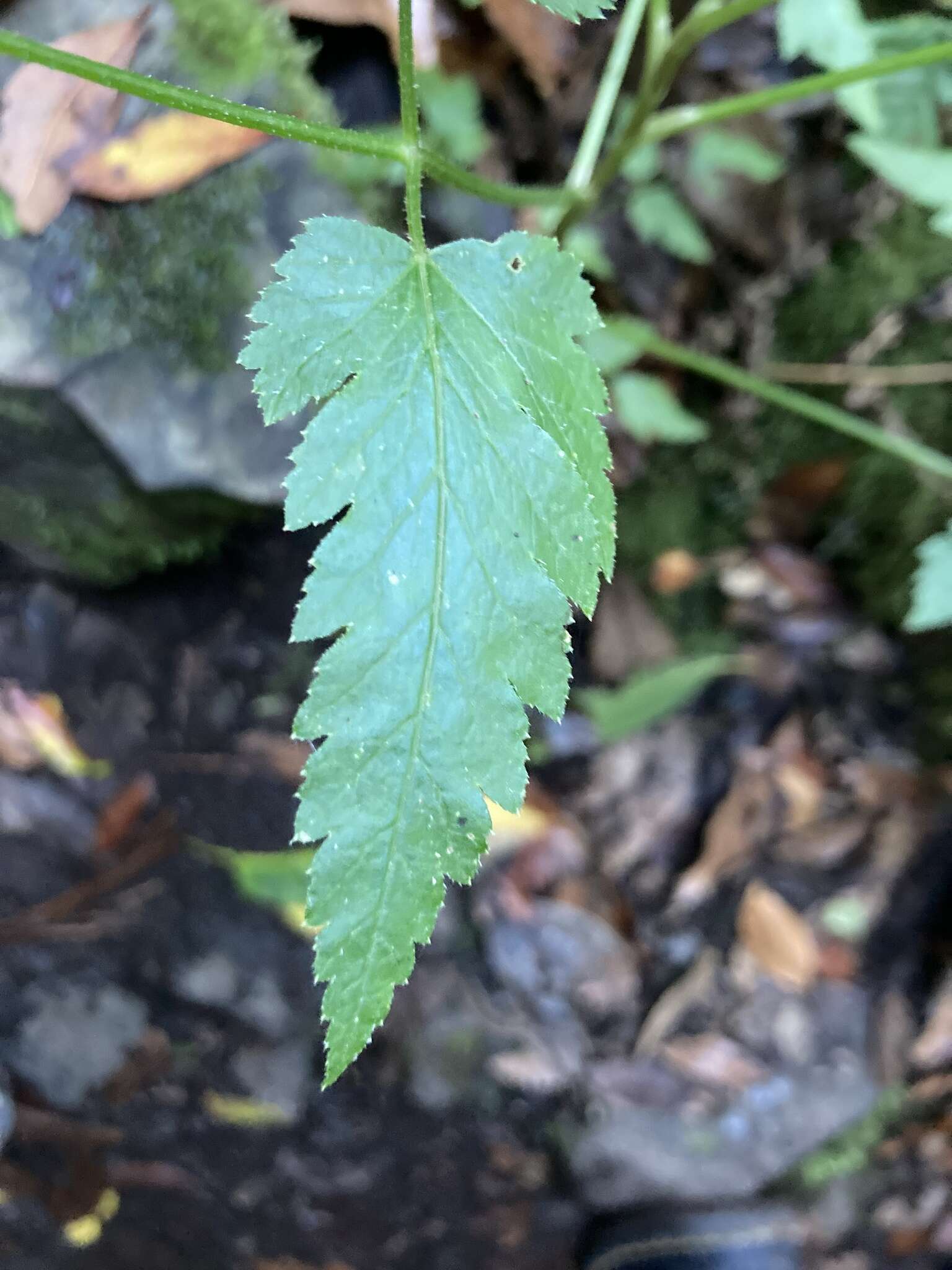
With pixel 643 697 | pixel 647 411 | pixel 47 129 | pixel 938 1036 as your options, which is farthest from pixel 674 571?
pixel 47 129

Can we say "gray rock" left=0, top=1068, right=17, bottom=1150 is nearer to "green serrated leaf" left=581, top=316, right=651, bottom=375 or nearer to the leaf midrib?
the leaf midrib

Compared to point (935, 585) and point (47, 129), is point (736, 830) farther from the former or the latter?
point (47, 129)

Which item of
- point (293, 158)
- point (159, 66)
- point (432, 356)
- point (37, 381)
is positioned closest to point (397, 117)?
point (293, 158)

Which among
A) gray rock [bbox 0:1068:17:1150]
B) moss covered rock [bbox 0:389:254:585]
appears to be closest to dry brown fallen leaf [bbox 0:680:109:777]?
moss covered rock [bbox 0:389:254:585]

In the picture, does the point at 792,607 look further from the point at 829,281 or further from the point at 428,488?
the point at 428,488

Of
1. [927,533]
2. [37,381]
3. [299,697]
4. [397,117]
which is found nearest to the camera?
[37,381]

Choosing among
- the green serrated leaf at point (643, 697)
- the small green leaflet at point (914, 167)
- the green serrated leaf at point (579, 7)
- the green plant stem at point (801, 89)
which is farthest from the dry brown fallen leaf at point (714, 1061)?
the green serrated leaf at point (579, 7)
